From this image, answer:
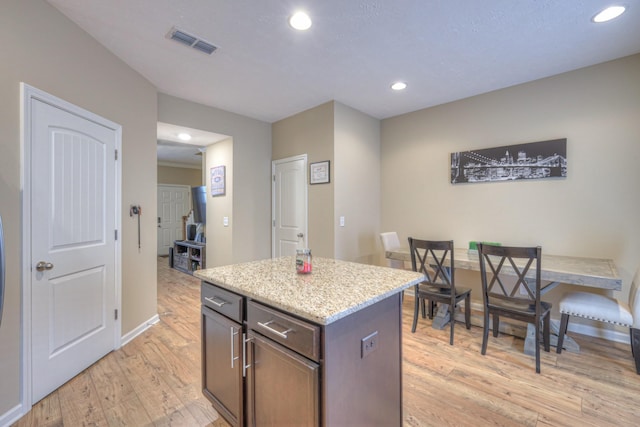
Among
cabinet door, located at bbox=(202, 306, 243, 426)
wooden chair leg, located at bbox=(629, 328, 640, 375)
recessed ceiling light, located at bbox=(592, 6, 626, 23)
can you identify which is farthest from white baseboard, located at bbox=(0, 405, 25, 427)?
recessed ceiling light, located at bbox=(592, 6, 626, 23)

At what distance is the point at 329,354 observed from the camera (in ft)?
3.62

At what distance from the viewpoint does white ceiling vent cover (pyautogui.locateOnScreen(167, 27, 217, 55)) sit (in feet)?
7.35

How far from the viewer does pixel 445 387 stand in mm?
2074

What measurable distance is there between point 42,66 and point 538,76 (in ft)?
14.4

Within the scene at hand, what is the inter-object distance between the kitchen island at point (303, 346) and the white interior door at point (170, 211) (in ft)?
22.9

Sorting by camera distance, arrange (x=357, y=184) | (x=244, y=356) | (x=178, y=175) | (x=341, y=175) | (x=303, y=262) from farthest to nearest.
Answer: (x=178, y=175) < (x=357, y=184) < (x=341, y=175) < (x=303, y=262) < (x=244, y=356)

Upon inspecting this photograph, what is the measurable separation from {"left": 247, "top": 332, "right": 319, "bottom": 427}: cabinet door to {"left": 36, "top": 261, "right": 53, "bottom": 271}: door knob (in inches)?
64.9


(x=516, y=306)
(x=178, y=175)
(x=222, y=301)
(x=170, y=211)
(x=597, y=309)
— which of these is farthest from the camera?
(x=178, y=175)

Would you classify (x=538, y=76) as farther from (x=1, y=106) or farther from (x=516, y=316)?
(x=1, y=106)

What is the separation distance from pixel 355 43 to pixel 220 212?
3155 millimetres

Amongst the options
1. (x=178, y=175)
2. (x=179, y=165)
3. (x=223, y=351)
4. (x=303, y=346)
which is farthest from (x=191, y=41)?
(x=178, y=175)

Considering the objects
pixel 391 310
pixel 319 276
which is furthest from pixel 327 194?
pixel 391 310

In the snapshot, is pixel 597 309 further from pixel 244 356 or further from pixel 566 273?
pixel 244 356

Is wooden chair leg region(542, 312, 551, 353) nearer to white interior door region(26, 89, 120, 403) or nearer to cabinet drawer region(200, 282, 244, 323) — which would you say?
cabinet drawer region(200, 282, 244, 323)
